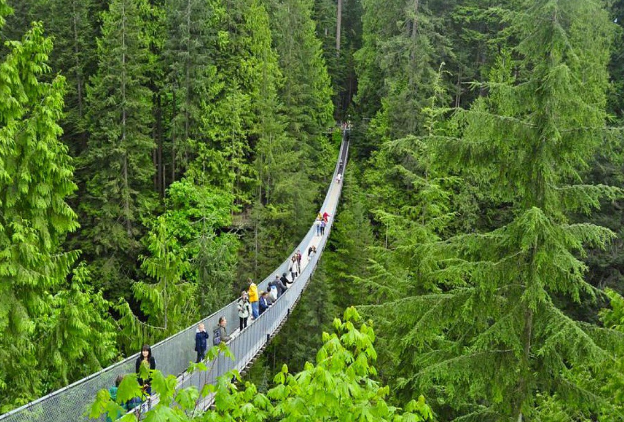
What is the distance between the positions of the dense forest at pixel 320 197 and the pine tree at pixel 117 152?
10 centimetres

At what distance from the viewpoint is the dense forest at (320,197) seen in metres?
5.91

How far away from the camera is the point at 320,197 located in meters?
30.8

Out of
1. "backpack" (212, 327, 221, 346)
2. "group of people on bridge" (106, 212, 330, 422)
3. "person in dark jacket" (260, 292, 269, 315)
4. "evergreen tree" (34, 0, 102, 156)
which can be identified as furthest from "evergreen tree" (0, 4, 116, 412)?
"evergreen tree" (34, 0, 102, 156)

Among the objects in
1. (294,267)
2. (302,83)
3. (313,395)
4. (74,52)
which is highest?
(74,52)

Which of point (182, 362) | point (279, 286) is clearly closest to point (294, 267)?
point (279, 286)

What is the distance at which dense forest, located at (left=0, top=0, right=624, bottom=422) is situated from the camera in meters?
5.91

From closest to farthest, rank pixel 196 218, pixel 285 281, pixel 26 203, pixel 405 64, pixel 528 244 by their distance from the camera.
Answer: pixel 528 244
pixel 26 203
pixel 285 281
pixel 196 218
pixel 405 64

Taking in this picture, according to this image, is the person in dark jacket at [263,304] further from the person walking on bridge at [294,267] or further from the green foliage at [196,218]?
the green foliage at [196,218]

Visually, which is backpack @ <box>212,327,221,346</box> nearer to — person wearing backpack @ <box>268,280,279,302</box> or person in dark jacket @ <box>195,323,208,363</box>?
person in dark jacket @ <box>195,323,208,363</box>

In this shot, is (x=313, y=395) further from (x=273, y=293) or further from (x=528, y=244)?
(x=273, y=293)

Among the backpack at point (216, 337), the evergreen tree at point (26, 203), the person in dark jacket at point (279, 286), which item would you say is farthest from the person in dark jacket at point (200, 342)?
the person in dark jacket at point (279, 286)

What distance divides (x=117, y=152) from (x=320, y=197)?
Answer: 12.6 m

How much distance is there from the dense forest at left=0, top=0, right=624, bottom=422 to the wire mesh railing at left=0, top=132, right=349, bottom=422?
114 cm

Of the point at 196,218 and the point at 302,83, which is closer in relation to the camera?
the point at 196,218
